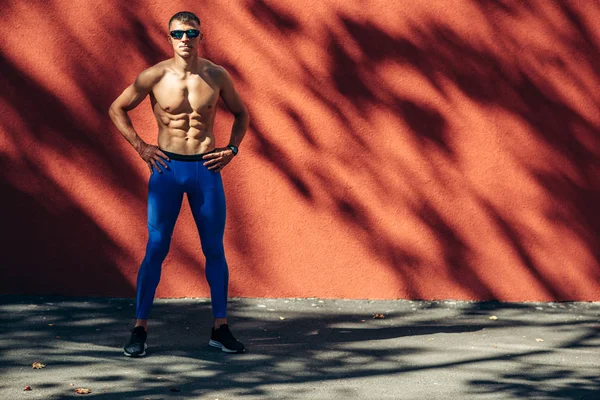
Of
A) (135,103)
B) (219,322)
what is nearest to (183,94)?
(135,103)

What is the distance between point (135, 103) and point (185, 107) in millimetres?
357

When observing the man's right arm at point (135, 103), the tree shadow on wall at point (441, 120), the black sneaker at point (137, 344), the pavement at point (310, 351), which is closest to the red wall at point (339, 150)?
the tree shadow on wall at point (441, 120)

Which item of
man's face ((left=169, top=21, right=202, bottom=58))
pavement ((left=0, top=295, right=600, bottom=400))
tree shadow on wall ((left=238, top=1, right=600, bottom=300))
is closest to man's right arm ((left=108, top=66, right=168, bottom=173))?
man's face ((left=169, top=21, right=202, bottom=58))

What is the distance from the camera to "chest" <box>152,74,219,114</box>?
603cm

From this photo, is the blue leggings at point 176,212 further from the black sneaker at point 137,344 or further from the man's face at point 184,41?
the man's face at point 184,41

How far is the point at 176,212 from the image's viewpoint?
20.4ft

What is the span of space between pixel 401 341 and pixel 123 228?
229 cm

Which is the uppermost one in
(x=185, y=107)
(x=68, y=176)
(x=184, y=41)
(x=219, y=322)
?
(x=184, y=41)

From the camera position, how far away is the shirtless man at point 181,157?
19.9 feet

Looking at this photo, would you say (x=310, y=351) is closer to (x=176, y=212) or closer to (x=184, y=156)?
(x=176, y=212)

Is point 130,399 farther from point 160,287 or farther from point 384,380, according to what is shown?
point 160,287

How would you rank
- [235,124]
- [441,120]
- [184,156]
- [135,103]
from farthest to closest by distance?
[441,120], [235,124], [135,103], [184,156]

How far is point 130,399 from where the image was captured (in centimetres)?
515

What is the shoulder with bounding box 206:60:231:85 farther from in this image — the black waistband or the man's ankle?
the man's ankle
